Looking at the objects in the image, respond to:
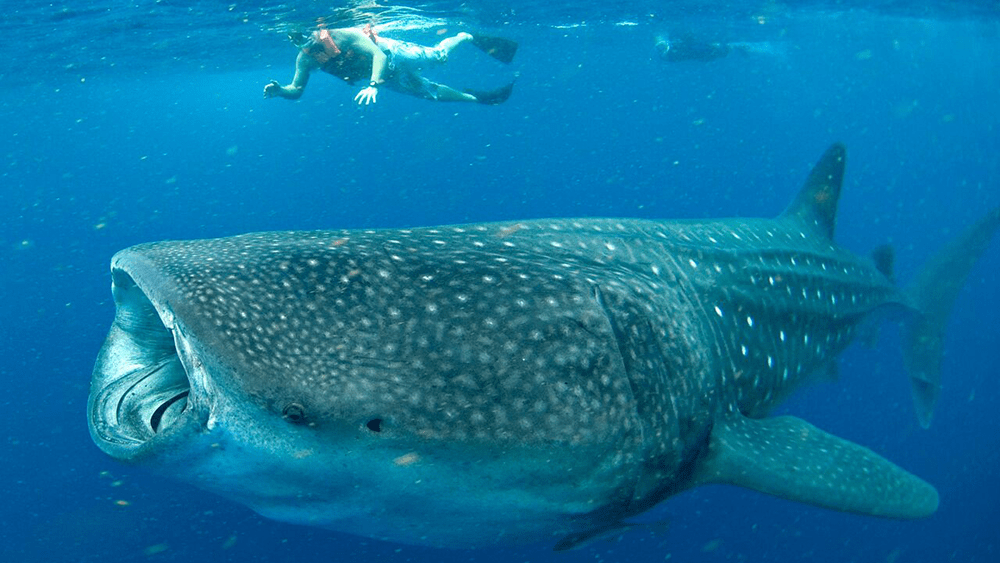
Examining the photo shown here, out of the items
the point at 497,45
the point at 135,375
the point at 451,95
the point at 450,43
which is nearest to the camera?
the point at 135,375

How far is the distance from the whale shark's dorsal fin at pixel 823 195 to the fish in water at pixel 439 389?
10.8ft

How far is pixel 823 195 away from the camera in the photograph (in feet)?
22.0

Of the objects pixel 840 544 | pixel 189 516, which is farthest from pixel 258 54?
pixel 840 544

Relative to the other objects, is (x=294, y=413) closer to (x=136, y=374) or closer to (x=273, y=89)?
(x=136, y=374)

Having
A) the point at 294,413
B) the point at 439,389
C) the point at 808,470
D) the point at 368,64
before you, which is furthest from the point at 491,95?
the point at 294,413

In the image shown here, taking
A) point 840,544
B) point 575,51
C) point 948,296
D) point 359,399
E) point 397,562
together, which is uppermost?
point 575,51

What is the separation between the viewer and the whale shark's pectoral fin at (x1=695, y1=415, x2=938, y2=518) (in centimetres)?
347

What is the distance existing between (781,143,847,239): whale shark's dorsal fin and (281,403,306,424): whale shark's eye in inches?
229

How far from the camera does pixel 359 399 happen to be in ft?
7.32

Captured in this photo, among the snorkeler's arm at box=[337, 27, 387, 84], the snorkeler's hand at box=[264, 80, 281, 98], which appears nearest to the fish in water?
the snorkeler's hand at box=[264, 80, 281, 98]

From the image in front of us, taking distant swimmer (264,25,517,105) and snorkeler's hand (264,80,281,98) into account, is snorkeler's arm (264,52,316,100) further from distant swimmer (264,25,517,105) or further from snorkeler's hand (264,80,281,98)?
snorkeler's hand (264,80,281,98)

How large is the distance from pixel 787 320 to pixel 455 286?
11.0ft

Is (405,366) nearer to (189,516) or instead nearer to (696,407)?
(696,407)

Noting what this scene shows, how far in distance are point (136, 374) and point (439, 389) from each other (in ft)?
4.25
